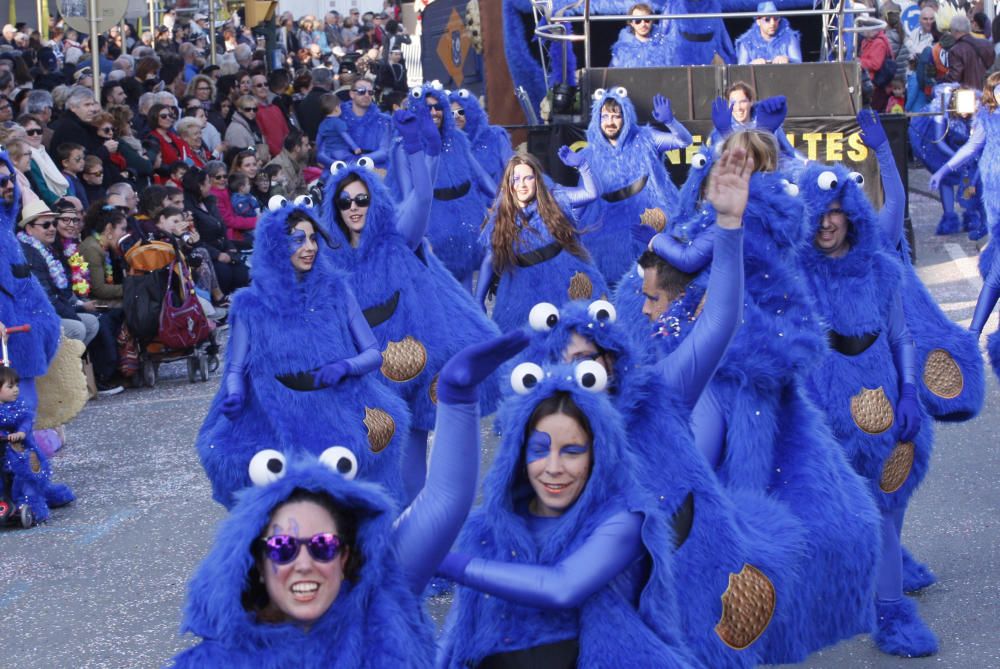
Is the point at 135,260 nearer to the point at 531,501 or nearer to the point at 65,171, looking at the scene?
the point at 65,171

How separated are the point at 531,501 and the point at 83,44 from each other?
18.9 m

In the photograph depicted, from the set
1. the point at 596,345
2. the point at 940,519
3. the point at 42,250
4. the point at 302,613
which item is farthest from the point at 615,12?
the point at 302,613

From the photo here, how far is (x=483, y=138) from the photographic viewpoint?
12.1 m

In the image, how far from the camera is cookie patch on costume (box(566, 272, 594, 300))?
8.80 metres

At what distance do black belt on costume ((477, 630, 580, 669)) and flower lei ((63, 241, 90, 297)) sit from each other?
27.1ft

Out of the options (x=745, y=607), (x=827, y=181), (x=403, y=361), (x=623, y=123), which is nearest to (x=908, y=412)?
(x=827, y=181)

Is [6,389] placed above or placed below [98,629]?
above

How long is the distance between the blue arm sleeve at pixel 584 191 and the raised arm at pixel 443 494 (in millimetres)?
6473

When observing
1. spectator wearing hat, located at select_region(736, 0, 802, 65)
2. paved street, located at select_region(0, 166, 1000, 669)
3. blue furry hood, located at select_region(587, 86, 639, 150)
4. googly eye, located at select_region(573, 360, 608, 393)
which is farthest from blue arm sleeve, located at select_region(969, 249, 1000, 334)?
googly eye, located at select_region(573, 360, 608, 393)

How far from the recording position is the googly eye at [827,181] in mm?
5680

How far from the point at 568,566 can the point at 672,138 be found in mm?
7633

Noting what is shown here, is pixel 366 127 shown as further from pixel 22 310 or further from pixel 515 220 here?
pixel 515 220

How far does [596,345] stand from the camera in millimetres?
4199

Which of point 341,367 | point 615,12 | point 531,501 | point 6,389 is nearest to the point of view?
point 531,501
